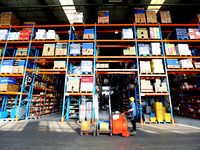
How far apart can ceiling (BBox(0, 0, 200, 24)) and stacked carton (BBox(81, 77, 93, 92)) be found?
8288 millimetres

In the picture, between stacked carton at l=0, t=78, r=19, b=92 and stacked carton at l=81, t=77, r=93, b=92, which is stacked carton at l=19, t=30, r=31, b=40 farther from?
stacked carton at l=81, t=77, r=93, b=92

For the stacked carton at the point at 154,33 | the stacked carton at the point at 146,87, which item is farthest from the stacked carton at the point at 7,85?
the stacked carton at the point at 154,33

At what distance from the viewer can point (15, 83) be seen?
9469mm

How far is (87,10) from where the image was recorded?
1296 centimetres

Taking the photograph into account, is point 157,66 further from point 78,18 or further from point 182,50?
point 78,18

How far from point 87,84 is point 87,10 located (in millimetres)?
9604

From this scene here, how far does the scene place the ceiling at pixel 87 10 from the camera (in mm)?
11648

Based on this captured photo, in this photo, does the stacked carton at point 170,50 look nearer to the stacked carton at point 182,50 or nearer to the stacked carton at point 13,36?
the stacked carton at point 182,50

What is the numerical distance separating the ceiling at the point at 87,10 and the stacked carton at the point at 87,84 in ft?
27.2

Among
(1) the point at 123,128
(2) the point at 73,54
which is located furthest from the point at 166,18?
(1) the point at 123,128

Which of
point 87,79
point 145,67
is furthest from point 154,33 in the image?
point 87,79

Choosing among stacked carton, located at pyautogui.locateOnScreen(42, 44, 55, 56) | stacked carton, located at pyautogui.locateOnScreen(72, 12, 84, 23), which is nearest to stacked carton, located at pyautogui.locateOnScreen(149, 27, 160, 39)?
stacked carton, located at pyautogui.locateOnScreen(72, 12, 84, 23)

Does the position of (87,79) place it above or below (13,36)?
below

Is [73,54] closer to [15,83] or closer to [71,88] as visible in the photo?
[71,88]
